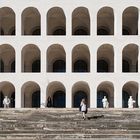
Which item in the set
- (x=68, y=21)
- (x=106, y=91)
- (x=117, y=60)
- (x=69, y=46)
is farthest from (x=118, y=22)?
(x=106, y=91)

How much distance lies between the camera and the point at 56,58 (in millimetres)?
46094

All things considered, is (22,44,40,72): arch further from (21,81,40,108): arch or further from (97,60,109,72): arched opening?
(97,60,109,72): arched opening

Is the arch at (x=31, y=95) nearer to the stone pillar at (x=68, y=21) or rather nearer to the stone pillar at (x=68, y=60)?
the stone pillar at (x=68, y=60)

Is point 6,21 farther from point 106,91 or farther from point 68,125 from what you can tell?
point 68,125

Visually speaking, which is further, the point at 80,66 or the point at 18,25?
the point at 80,66

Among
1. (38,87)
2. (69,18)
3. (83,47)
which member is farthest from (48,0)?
(38,87)

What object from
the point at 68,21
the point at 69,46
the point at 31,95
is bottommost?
the point at 31,95

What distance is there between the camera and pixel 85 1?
4219 cm

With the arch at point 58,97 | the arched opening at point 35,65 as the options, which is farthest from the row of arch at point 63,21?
the arch at point 58,97

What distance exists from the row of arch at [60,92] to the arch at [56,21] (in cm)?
521

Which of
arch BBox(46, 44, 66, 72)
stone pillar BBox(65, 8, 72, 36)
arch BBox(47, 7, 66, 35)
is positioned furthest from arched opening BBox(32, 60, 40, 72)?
stone pillar BBox(65, 8, 72, 36)

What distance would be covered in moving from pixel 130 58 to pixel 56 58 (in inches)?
268

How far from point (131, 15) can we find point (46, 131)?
64.3ft

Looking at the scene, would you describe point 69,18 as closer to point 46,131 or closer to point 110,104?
point 110,104
